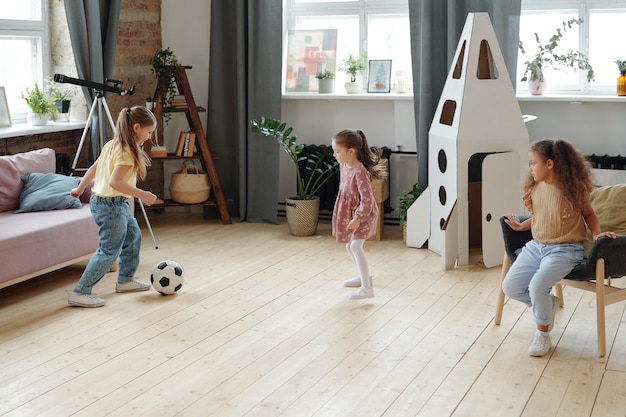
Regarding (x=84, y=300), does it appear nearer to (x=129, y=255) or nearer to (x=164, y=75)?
(x=129, y=255)

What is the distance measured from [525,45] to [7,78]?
3661 mm

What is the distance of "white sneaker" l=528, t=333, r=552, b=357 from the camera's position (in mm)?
3629

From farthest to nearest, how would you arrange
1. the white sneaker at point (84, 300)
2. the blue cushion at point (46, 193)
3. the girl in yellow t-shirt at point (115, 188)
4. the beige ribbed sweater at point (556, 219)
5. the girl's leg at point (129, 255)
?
the blue cushion at point (46, 193)
the girl's leg at point (129, 255)
the white sneaker at point (84, 300)
the girl in yellow t-shirt at point (115, 188)
the beige ribbed sweater at point (556, 219)

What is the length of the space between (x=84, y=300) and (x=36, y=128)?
5.71 feet

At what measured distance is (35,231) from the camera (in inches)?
178

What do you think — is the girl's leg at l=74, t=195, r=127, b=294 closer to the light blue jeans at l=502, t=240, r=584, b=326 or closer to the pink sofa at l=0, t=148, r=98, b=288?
the pink sofa at l=0, t=148, r=98, b=288

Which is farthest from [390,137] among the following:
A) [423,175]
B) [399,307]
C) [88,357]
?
[88,357]

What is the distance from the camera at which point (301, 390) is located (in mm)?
3277

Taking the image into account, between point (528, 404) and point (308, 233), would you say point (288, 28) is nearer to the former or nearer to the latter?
point (308, 233)

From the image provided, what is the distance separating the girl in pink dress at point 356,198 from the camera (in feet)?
14.6

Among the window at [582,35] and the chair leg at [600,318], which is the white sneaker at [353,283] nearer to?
the chair leg at [600,318]

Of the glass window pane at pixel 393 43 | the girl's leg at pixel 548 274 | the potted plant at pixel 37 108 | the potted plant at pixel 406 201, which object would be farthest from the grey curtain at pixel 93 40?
the girl's leg at pixel 548 274

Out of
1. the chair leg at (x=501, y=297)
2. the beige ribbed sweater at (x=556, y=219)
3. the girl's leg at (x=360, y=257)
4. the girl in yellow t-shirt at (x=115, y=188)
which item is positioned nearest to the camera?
the beige ribbed sweater at (x=556, y=219)

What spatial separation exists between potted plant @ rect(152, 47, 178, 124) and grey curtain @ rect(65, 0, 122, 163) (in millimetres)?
351
